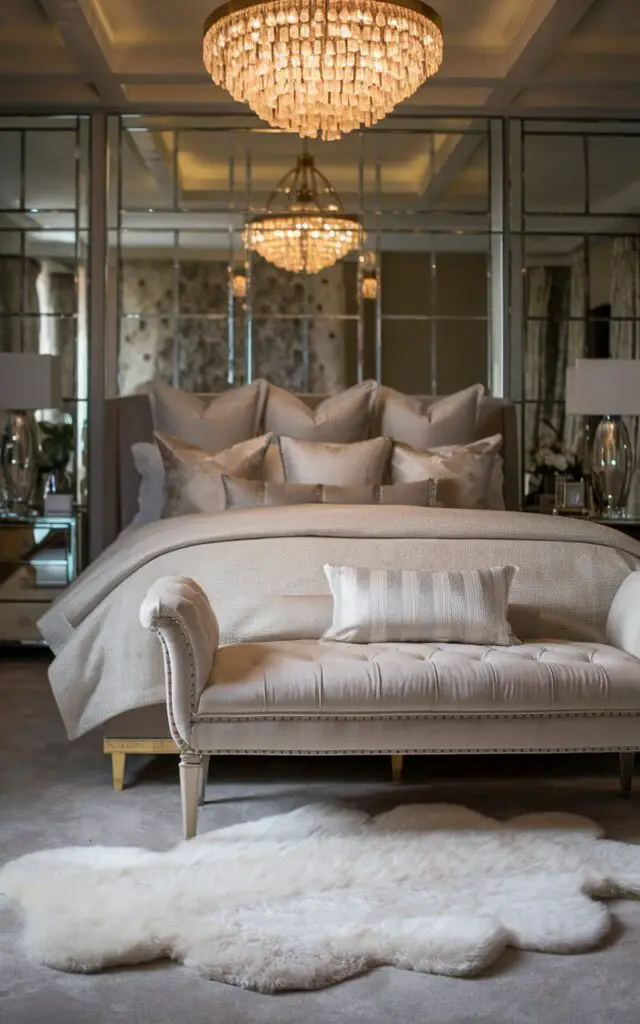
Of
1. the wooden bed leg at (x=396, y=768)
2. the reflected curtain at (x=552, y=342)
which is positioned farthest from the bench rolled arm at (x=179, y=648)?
the reflected curtain at (x=552, y=342)

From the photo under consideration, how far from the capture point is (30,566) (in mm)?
5695

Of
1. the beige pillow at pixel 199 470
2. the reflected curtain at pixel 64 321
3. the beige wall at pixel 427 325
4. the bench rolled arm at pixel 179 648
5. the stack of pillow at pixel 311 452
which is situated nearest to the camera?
the bench rolled arm at pixel 179 648

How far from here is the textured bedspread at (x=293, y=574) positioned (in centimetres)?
354

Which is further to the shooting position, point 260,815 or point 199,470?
point 199,470

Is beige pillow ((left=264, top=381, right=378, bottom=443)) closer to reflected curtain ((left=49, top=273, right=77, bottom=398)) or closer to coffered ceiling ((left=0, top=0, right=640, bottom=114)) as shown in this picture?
coffered ceiling ((left=0, top=0, right=640, bottom=114))

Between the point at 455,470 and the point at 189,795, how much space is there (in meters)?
2.47

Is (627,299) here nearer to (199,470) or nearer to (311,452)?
(311,452)

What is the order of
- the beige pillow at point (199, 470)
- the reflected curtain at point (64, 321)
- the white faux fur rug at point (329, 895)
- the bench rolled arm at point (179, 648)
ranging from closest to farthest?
1. the white faux fur rug at point (329, 895)
2. the bench rolled arm at point (179, 648)
3. the beige pillow at point (199, 470)
4. the reflected curtain at point (64, 321)

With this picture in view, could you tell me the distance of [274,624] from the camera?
3551mm

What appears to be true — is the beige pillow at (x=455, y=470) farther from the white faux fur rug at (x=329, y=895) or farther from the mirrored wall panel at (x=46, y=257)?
the mirrored wall panel at (x=46, y=257)

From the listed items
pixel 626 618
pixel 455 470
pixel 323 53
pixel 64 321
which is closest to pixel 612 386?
pixel 455 470

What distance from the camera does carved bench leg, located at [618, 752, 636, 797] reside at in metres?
3.33

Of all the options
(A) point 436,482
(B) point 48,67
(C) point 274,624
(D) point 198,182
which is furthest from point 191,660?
(D) point 198,182

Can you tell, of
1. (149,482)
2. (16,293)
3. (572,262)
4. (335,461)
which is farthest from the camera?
(572,262)
